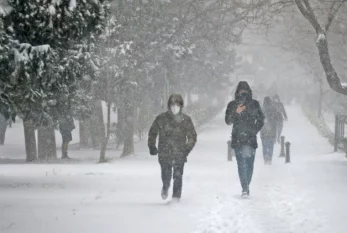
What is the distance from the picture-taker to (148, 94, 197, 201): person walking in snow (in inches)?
345

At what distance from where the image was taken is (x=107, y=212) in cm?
803

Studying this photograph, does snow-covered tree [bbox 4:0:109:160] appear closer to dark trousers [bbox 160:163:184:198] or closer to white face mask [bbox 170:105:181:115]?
white face mask [bbox 170:105:181:115]

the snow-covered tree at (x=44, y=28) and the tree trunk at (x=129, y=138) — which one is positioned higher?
the snow-covered tree at (x=44, y=28)

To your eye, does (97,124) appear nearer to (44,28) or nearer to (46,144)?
(46,144)

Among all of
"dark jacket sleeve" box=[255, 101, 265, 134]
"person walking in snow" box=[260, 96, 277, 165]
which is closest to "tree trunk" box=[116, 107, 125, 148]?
"person walking in snow" box=[260, 96, 277, 165]

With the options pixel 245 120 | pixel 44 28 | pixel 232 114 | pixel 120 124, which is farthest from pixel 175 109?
pixel 120 124

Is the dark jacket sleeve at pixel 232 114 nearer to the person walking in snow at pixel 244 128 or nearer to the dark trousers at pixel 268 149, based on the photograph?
the person walking in snow at pixel 244 128

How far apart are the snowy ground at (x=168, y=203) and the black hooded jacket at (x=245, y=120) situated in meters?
0.99

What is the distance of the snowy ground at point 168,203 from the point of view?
24.2ft

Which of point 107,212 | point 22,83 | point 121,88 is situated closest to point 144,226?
point 107,212

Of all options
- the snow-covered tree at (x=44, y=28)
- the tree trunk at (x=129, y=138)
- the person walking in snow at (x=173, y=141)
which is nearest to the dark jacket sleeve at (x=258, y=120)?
the person walking in snow at (x=173, y=141)

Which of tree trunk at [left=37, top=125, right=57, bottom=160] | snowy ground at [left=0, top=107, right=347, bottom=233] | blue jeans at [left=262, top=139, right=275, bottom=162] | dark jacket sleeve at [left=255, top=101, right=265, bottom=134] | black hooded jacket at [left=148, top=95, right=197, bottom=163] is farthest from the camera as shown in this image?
tree trunk at [left=37, top=125, right=57, bottom=160]

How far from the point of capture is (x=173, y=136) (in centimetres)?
882

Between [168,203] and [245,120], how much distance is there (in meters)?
2.24
